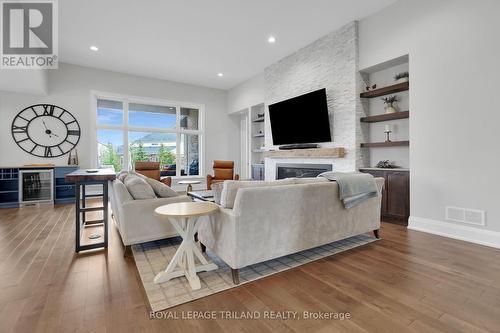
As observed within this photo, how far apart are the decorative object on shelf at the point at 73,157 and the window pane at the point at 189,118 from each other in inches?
116

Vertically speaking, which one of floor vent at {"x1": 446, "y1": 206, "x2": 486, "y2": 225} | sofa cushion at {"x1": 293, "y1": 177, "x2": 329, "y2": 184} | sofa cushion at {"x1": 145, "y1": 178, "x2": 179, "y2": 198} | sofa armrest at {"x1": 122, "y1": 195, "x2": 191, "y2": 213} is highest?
sofa cushion at {"x1": 293, "y1": 177, "x2": 329, "y2": 184}

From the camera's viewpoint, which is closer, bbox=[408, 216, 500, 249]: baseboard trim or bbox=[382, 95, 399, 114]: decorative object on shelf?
bbox=[408, 216, 500, 249]: baseboard trim

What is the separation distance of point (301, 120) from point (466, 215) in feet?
10.3

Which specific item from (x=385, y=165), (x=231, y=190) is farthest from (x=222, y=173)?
(x=231, y=190)

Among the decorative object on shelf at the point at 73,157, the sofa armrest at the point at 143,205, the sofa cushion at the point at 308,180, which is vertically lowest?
the sofa armrest at the point at 143,205

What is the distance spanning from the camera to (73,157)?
593 cm

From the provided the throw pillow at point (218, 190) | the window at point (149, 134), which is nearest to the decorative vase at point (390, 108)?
the throw pillow at point (218, 190)

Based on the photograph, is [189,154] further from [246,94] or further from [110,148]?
[246,94]

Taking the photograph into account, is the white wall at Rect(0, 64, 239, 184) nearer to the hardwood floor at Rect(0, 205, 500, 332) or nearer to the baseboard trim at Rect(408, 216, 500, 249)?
the hardwood floor at Rect(0, 205, 500, 332)

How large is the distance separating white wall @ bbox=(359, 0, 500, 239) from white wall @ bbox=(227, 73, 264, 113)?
3567 mm

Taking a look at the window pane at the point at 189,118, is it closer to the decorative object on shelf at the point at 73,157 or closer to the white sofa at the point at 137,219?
the decorative object on shelf at the point at 73,157

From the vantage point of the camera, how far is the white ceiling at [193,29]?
12.6 feet

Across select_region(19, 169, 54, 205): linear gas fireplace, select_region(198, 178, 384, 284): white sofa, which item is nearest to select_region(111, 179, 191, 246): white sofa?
select_region(198, 178, 384, 284): white sofa

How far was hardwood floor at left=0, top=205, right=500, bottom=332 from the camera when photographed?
5.03 feet
